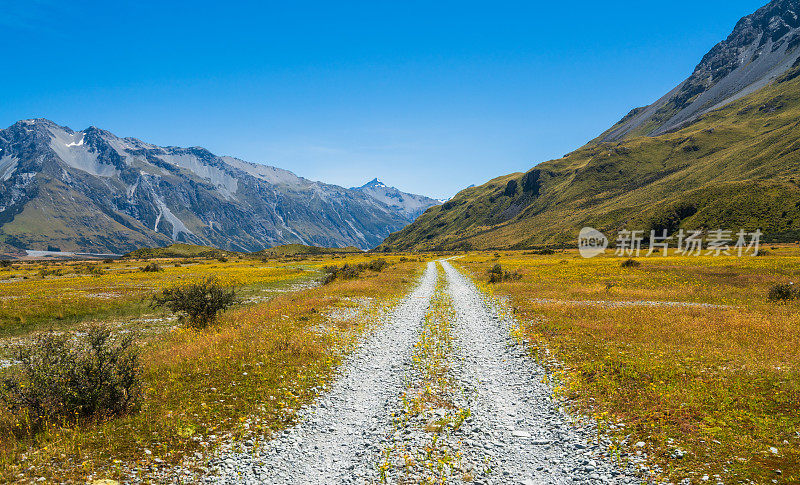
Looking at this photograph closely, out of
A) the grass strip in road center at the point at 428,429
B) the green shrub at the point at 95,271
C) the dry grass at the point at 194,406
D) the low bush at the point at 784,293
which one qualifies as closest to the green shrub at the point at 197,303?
the dry grass at the point at 194,406

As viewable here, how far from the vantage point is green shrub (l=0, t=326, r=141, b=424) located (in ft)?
30.2

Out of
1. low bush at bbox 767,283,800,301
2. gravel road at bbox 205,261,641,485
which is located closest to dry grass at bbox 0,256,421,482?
gravel road at bbox 205,261,641,485

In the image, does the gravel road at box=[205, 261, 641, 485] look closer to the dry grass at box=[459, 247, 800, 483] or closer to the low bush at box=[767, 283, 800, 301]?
the dry grass at box=[459, 247, 800, 483]

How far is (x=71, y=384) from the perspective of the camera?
969cm

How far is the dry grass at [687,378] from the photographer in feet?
26.3

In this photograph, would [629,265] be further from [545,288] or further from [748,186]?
[748,186]

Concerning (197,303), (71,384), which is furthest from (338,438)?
(197,303)

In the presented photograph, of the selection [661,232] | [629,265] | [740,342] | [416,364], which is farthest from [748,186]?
[416,364]

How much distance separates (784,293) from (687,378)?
26.0m

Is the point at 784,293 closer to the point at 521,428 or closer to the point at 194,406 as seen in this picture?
the point at 521,428

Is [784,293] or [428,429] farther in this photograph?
[784,293]

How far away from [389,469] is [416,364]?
730cm

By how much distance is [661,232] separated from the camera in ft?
589

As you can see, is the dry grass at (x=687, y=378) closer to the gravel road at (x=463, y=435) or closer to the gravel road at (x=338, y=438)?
the gravel road at (x=463, y=435)
